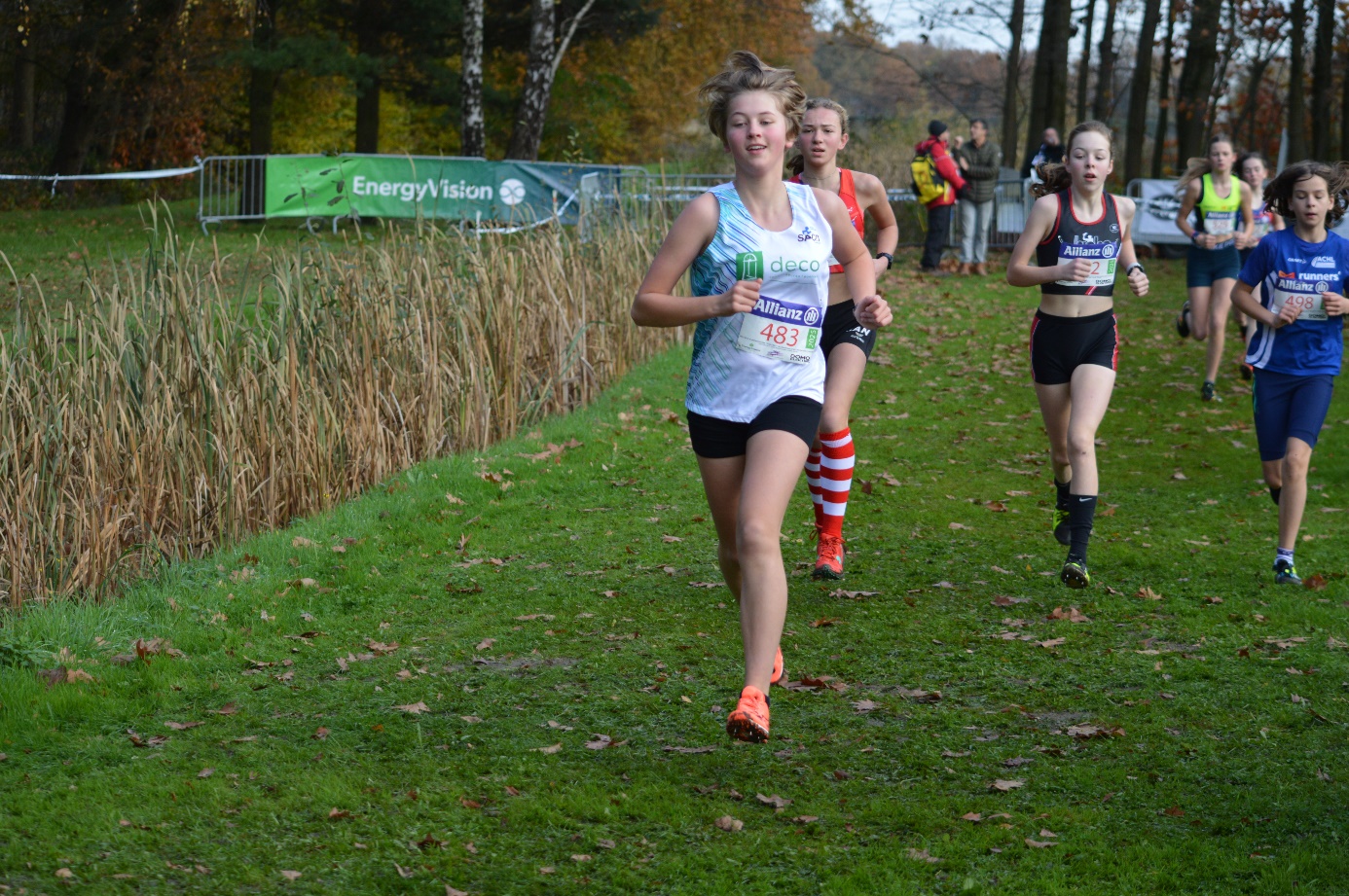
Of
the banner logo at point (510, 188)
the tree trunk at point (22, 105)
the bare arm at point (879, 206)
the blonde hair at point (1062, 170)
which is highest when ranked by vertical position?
the tree trunk at point (22, 105)

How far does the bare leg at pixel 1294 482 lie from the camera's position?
666 cm

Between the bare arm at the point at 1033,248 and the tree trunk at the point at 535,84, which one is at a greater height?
the tree trunk at the point at 535,84

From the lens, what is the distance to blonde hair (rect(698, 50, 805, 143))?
447 cm

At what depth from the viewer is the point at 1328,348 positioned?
674cm

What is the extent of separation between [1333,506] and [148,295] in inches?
285

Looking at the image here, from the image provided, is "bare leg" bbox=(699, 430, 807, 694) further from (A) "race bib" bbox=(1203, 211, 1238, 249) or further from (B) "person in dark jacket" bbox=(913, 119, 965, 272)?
(B) "person in dark jacket" bbox=(913, 119, 965, 272)

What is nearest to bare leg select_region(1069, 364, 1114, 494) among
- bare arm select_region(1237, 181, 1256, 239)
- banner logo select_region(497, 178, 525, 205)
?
bare arm select_region(1237, 181, 1256, 239)

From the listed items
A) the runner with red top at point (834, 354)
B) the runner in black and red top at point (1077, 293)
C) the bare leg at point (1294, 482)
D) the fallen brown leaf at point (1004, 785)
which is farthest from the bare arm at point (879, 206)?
the fallen brown leaf at point (1004, 785)

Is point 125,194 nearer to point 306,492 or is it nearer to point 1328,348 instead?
point 306,492

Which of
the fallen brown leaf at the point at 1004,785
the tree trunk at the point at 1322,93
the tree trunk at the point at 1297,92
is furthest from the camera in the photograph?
the tree trunk at the point at 1297,92

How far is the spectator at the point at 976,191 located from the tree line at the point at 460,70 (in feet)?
18.3

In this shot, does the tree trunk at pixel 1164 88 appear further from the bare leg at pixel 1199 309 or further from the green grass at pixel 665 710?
the green grass at pixel 665 710

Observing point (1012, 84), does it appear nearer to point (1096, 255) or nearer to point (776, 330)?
point (1096, 255)

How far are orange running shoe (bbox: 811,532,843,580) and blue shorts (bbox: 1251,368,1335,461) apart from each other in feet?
6.97
